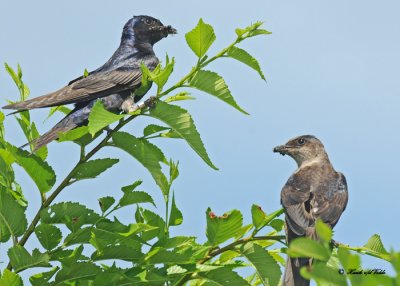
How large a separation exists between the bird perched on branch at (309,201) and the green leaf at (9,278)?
197cm

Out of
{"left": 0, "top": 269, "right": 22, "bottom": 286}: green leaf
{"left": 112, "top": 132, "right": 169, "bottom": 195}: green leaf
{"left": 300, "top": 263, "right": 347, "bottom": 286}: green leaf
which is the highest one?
{"left": 112, "top": 132, "right": 169, "bottom": 195}: green leaf

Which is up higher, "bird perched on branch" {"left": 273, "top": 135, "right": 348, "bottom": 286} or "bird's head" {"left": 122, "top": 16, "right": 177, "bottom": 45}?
"bird's head" {"left": 122, "top": 16, "right": 177, "bottom": 45}

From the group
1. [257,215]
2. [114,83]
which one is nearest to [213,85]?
[257,215]

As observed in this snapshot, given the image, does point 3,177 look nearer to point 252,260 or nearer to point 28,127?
point 28,127

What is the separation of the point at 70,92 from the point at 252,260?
2701 millimetres

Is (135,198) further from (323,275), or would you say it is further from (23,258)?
(323,275)

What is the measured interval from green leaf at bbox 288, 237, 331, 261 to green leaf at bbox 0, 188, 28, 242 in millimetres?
2437

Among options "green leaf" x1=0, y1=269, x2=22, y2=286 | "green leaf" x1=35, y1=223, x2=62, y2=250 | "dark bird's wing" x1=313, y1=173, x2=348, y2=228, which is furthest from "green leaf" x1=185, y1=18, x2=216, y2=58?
"dark bird's wing" x1=313, y1=173, x2=348, y2=228

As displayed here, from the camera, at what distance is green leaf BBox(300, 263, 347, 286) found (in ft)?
6.21

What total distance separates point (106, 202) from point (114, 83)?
3.17 meters

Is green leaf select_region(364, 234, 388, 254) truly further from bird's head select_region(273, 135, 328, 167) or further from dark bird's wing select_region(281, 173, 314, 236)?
bird's head select_region(273, 135, 328, 167)

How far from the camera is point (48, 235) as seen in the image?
→ 4.02 m

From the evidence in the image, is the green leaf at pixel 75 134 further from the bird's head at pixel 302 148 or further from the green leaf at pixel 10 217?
the bird's head at pixel 302 148

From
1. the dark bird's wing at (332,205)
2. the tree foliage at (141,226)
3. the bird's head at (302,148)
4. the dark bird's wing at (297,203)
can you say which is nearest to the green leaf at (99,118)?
the tree foliage at (141,226)
